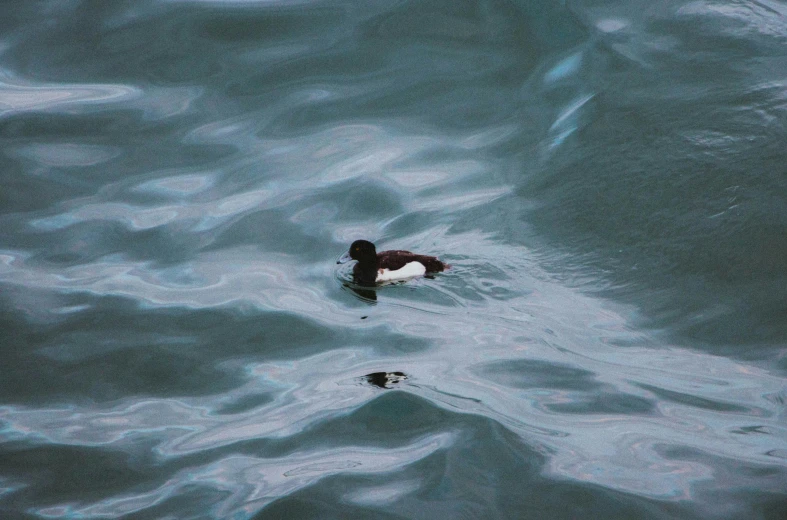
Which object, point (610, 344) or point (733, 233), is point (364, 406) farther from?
point (733, 233)

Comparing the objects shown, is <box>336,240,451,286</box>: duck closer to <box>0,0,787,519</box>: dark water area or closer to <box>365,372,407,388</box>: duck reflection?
<box>0,0,787,519</box>: dark water area

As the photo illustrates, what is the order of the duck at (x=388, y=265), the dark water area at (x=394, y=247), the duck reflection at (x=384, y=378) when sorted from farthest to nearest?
the duck at (x=388, y=265) < the duck reflection at (x=384, y=378) < the dark water area at (x=394, y=247)

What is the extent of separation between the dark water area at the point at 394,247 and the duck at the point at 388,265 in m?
0.18

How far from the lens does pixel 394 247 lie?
9.08 m

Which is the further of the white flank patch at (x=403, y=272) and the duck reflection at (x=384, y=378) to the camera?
the white flank patch at (x=403, y=272)

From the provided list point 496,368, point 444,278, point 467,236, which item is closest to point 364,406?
point 496,368

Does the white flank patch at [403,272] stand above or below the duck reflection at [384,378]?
above

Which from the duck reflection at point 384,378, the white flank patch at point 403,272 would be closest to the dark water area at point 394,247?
the duck reflection at point 384,378

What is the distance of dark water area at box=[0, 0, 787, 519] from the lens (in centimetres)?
520

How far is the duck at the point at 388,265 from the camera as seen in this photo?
8297 mm

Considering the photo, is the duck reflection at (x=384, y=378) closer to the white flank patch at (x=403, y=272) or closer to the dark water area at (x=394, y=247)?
the dark water area at (x=394, y=247)

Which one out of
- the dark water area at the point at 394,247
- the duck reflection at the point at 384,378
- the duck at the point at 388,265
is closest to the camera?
the dark water area at the point at 394,247

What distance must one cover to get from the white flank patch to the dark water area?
0.17 meters

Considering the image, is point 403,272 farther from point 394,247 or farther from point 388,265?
point 394,247
